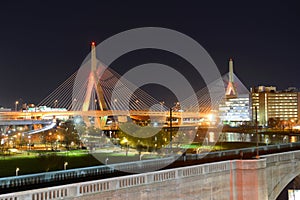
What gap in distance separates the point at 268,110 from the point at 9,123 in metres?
127

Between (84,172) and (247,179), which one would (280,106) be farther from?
(84,172)

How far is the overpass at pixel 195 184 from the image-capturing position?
15203mm

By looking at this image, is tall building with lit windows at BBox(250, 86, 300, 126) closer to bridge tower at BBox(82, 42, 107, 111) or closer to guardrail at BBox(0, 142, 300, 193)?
bridge tower at BBox(82, 42, 107, 111)

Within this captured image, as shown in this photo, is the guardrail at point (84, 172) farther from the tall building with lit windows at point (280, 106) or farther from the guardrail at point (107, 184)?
the tall building with lit windows at point (280, 106)

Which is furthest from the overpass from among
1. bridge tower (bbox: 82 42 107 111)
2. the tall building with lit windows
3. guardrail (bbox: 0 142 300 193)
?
the tall building with lit windows

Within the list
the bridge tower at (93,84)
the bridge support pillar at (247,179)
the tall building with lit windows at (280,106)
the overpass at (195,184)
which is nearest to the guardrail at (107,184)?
the overpass at (195,184)

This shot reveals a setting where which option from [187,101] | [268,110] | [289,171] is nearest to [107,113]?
[289,171]

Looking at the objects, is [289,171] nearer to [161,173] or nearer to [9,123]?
[161,173]

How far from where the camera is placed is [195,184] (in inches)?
776

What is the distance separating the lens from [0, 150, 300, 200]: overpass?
15203mm

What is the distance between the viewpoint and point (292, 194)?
3638 centimetres

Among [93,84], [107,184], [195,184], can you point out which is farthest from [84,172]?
[93,84]

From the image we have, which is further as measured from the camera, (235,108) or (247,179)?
(235,108)

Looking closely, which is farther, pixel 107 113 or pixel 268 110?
pixel 268 110
